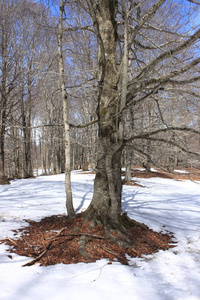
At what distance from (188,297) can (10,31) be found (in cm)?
1252

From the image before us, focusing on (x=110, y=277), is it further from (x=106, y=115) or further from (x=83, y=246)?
(x=106, y=115)

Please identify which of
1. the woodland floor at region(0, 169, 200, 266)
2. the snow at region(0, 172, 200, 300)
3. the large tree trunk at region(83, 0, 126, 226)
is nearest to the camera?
the snow at region(0, 172, 200, 300)

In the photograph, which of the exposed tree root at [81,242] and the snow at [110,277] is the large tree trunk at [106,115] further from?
the snow at [110,277]

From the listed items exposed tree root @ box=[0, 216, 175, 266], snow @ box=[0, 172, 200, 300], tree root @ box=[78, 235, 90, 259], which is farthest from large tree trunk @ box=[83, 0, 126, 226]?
snow @ box=[0, 172, 200, 300]

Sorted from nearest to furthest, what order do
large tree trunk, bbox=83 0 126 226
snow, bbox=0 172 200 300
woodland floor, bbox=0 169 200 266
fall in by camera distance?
snow, bbox=0 172 200 300 < woodland floor, bbox=0 169 200 266 < large tree trunk, bbox=83 0 126 226

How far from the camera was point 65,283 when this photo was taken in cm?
224

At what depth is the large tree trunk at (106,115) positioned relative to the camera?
4109 mm

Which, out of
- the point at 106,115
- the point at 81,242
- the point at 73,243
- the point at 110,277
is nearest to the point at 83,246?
the point at 81,242

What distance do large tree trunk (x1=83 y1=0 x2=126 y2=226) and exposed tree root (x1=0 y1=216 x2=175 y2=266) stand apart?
336mm

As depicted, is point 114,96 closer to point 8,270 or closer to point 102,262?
point 102,262

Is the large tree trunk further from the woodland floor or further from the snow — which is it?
the snow

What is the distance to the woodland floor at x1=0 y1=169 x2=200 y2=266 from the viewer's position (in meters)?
3.00

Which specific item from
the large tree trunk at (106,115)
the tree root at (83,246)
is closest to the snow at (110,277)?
the tree root at (83,246)

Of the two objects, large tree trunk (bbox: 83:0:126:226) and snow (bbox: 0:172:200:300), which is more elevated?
large tree trunk (bbox: 83:0:126:226)
